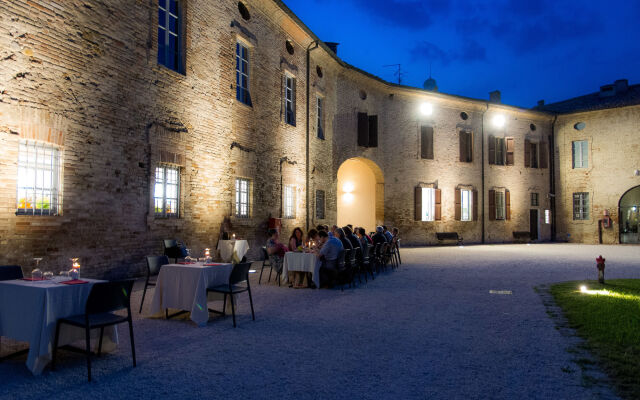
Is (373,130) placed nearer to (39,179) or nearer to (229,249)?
(229,249)

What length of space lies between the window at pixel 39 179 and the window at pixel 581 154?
2683cm

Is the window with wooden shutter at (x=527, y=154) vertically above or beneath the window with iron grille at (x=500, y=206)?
above

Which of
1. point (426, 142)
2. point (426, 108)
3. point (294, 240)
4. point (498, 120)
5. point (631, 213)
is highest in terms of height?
point (426, 108)

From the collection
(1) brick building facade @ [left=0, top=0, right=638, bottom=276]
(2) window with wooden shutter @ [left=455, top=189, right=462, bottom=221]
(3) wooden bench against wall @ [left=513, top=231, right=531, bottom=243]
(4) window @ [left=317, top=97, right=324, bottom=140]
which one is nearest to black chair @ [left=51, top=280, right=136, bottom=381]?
(1) brick building facade @ [left=0, top=0, right=638, bottom=276]

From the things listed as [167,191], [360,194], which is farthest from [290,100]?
[360,194]

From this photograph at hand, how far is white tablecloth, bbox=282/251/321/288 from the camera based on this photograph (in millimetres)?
8742

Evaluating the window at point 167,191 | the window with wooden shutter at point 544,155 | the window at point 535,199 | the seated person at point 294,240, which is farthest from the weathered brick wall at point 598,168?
the window at point 167,191

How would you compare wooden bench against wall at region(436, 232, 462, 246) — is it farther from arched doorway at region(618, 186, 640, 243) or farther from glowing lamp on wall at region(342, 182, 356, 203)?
arched doorway at region(618, 186, 640, 243)

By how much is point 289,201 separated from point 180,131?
19.6ft

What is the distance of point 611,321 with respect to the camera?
19.7 ft

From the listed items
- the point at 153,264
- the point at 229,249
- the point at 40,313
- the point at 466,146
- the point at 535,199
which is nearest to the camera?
the point at 40,313

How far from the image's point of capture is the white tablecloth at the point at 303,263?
874 cm

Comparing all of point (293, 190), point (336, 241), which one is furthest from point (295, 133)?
point (336, 241)

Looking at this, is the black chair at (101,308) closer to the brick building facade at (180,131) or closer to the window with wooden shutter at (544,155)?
the brick building facade at (180,131)
